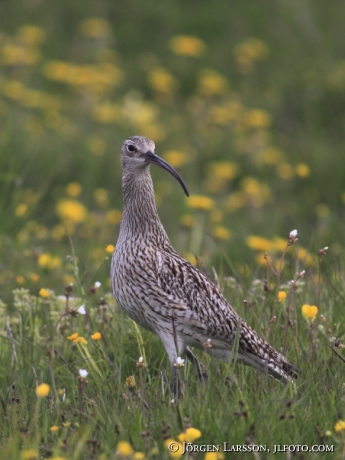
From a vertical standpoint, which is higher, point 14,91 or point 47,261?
point 14,91

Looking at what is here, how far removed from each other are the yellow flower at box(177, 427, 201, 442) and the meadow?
0.02 meters

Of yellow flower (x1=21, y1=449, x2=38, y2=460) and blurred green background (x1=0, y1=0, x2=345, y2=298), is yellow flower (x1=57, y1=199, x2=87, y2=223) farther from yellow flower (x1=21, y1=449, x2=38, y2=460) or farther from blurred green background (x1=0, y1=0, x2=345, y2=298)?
yellow flower (x1=21, y1=449, x2=38, y2=460)

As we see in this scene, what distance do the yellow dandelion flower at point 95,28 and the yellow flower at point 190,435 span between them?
11324mm

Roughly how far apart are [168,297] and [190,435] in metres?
Answer: 1.42

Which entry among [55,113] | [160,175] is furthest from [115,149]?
[55,113]

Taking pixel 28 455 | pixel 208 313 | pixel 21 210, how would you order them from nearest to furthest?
pixel 28 455 < pixel 208 313 < pixel 21 210

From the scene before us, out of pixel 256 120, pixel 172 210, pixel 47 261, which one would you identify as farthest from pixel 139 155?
pixel 256 120

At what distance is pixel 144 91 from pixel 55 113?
2.25m

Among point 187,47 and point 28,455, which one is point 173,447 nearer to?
point 28,455

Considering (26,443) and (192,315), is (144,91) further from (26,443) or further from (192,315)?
(26,443)

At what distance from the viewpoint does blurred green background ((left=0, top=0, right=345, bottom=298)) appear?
29.5ft

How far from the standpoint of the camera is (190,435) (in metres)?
4.05

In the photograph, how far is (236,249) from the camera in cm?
959

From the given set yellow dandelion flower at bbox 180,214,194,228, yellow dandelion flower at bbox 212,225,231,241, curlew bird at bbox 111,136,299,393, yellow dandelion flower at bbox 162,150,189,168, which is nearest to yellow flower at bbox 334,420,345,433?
curlew bird at bbox 111,136,299,393
